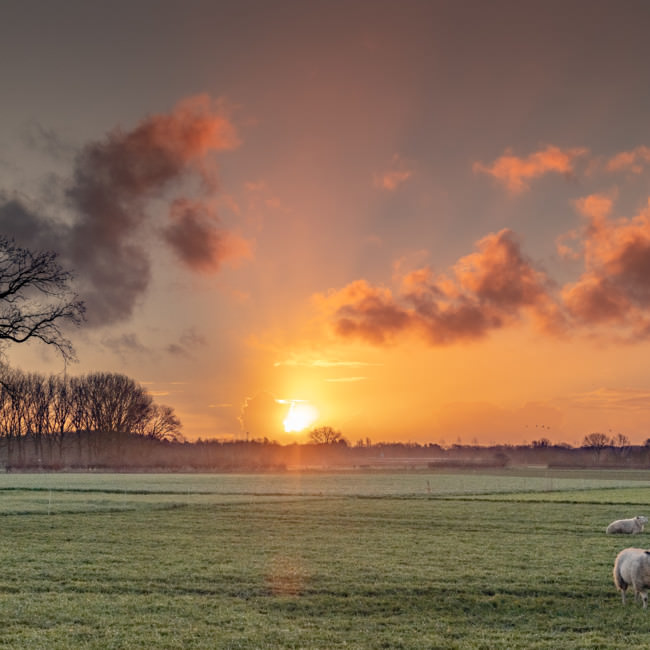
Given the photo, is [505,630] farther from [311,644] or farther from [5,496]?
[5,496]

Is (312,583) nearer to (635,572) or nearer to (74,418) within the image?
(635,572)

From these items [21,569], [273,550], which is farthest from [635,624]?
[21,569]

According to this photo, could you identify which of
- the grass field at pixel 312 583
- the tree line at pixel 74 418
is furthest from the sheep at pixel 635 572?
the tree line at pixel 74 418

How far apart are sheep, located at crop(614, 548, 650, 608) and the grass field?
21.0 inches

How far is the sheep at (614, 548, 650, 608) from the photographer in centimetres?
1807

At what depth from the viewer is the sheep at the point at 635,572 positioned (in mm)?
18067

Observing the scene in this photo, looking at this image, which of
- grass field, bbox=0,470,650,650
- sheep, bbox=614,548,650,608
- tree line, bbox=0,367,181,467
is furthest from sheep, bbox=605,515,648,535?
tree line, bbox=0,367,181,467

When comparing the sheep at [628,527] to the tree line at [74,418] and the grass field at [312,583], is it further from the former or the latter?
the tree line at [74,418]

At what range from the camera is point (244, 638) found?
1596 cm

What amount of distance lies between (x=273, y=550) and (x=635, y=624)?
1601 cm

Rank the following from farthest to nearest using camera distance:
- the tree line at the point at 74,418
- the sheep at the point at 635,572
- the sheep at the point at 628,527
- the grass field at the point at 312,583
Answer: the tree line at the point at 74,418
the sheep at the point at 628,527
the sheep at the point at 635,572
the grass field at the point at 312,583

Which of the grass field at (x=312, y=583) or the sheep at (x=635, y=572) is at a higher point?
the sheep at (x=635, y=572)

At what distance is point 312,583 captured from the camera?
72.4 ft

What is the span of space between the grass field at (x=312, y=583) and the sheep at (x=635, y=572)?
1.75 feet
